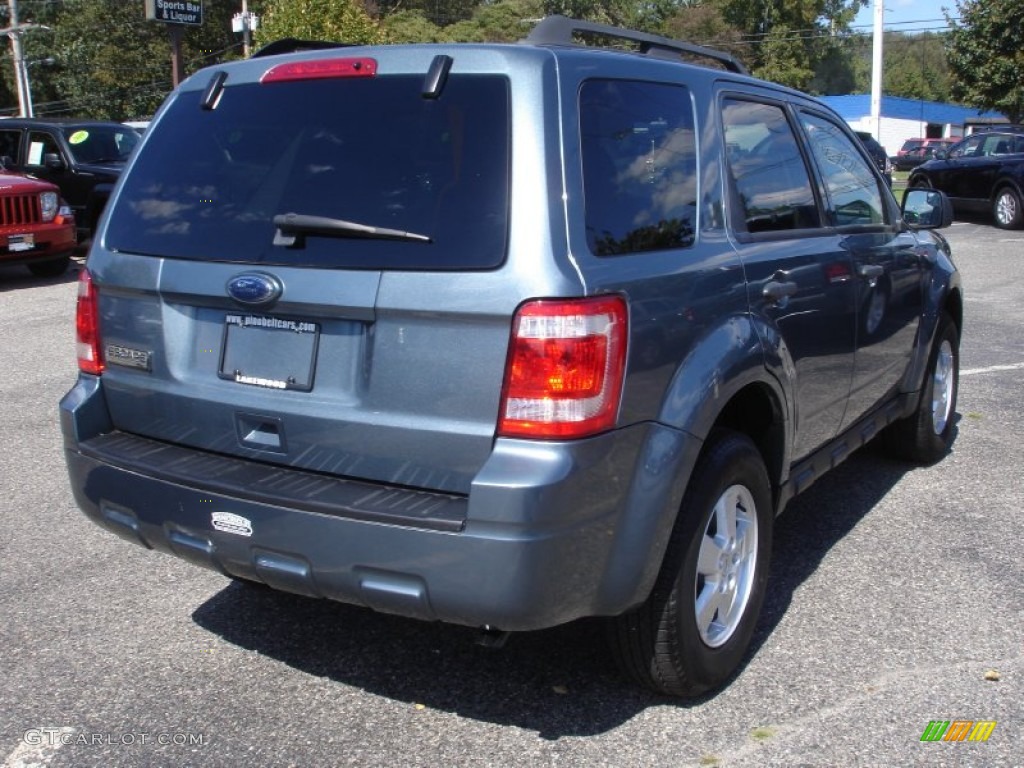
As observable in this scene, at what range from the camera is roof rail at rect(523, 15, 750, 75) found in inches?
129

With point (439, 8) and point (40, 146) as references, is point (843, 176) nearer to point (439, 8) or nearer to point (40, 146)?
point (40, 146)

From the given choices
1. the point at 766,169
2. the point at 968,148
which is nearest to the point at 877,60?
the point at 968,148

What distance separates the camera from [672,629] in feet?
10.3

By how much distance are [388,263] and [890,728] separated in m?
1.98

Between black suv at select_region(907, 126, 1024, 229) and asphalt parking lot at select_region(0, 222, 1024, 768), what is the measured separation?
53.0 feet

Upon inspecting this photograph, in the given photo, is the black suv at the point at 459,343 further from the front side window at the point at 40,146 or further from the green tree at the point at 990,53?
the green tree at the point at 990,53

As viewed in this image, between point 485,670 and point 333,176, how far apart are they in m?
1.65

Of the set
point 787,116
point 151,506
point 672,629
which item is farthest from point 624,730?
point 787,116

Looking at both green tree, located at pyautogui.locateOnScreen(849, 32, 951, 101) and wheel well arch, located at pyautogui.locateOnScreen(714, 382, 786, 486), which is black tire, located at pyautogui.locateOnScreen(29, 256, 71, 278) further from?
green tree, located at pyautogui.locateOnScreen(849, 32, 951, 101)

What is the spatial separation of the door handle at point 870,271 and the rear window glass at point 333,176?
207cm

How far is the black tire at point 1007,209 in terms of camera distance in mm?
19297

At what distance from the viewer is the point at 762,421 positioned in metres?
3.70

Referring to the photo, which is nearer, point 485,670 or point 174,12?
point 485,670

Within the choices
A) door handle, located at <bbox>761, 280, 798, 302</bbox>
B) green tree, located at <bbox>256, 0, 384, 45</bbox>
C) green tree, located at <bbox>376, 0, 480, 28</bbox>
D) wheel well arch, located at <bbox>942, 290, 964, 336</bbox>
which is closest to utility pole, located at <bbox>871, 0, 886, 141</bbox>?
green tree, located at <bbox>256, 0, 384, 45</bbox>
